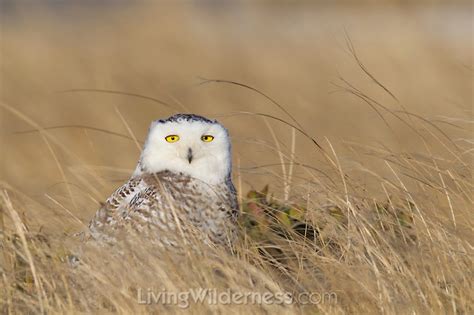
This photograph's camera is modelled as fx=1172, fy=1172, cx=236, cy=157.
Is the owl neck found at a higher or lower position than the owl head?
lower

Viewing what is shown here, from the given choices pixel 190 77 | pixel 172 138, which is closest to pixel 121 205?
pixel 172 138

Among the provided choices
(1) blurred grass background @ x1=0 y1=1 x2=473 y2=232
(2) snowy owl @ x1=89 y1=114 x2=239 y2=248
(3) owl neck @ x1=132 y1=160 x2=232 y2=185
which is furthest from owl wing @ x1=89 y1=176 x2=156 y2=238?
(1) blurred grass background @ x1=0 y1=1 x2=473 y2=232

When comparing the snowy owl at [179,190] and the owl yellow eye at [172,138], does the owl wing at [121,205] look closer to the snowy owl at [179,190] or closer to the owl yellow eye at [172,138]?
the snowy owl at [179,190]

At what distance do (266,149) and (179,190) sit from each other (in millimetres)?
2683

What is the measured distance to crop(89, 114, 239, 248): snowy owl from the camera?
3.93m

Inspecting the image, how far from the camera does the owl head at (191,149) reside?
417cm

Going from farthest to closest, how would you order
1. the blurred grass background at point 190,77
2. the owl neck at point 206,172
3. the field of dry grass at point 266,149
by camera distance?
the blurred grass background at point 190,77 → the owl neck at point 206,172 → the field of dry grass at point 266,149

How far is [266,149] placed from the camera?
22.2 ft

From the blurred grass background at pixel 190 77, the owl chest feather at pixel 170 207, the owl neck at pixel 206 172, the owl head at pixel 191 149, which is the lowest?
the owl chest feather at pixel 170 207

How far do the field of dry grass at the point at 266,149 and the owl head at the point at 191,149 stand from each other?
0.11m

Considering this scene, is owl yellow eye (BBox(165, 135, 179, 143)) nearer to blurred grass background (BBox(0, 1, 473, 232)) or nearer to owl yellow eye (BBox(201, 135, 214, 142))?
owl yellow eye (BBox(201, 135, 214, 142))

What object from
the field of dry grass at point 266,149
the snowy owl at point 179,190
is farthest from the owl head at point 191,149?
the field of dry grass at point 266,149

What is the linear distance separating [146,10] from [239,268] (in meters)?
8.79

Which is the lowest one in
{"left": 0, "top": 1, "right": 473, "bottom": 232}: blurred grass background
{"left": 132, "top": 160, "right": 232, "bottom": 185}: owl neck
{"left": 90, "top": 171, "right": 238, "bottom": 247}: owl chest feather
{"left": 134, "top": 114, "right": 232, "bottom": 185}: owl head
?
{"left": 90, "top": 171, "right": 238, "bottom": 247}: owl chest feather
